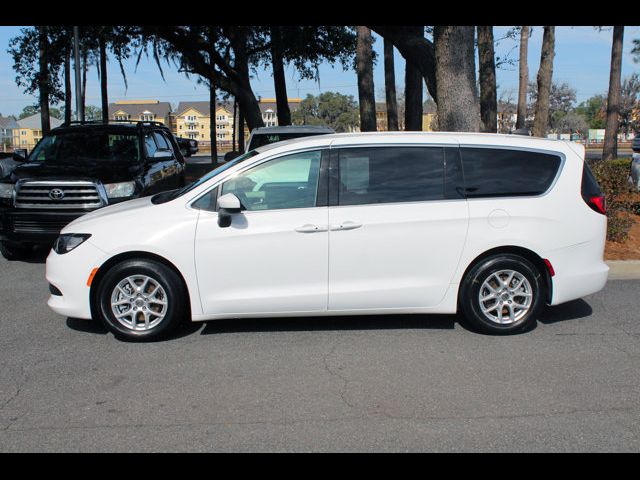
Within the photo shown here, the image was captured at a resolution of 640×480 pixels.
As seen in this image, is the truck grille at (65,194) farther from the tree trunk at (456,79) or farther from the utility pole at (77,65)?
the utility pole at (77,65)

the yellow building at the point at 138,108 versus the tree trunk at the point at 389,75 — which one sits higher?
the yellow building at the point at 138,108

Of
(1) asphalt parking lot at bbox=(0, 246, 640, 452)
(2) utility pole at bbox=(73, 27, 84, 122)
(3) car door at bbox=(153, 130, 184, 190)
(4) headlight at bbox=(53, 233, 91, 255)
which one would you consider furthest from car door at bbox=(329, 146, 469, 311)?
(2) utility pole at bbox=(73, 27, 84, 122)

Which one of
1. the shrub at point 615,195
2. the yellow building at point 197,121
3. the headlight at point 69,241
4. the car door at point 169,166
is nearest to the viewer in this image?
the headlight at point 69,241

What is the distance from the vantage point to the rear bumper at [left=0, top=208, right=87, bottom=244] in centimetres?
875

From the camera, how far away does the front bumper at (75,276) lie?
18.5ft

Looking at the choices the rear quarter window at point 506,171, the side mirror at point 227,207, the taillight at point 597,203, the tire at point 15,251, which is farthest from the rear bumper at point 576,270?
the tire at point 15,251

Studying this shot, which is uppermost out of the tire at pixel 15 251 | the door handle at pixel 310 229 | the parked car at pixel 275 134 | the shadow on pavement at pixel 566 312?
the parked car at pixel 275 134

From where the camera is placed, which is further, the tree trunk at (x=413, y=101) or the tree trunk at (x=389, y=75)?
the tree trunk at (x=389, y=75)

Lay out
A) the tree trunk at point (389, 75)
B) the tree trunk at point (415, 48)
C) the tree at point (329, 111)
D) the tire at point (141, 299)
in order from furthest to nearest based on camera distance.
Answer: the tree at point (329, 111) → the tree trunk at point (389, 75) → the tree trunk at point (415, 48) → the tire at point (141, 299)

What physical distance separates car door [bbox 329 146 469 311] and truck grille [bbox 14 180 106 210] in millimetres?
4298

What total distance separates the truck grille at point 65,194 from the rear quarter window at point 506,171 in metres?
5.14

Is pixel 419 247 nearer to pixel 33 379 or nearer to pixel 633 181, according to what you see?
pixel 33 379

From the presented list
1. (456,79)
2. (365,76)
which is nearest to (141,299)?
(456,79)
